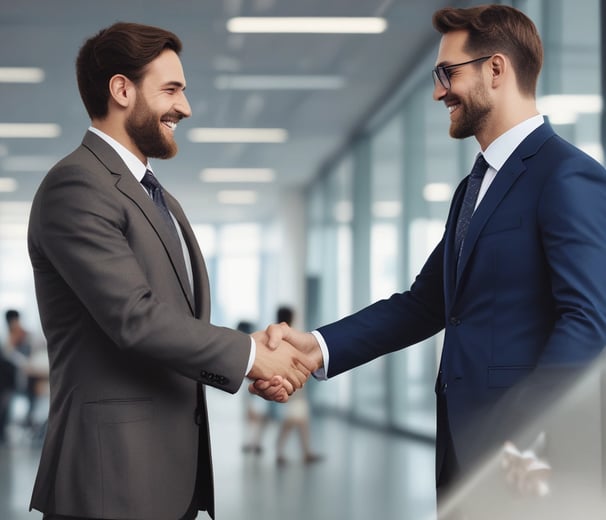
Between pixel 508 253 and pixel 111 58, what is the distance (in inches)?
42.3

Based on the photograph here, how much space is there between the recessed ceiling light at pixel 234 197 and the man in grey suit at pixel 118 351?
6.06 meters

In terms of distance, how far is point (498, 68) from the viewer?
2219 mm

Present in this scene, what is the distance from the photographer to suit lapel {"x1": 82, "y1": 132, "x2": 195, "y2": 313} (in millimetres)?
2104

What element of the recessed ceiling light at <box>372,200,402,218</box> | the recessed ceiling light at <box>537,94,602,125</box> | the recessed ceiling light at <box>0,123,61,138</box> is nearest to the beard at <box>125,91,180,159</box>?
the recessed ceiling light at <box>537,94,602,125</box>

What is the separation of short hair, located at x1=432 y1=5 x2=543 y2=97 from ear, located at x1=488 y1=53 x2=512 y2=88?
2cm

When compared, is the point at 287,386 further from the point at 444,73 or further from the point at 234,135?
the point at 234,135

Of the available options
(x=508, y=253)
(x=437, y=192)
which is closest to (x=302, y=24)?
(x=437, y=192)

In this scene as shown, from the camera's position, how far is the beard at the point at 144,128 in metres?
2.28

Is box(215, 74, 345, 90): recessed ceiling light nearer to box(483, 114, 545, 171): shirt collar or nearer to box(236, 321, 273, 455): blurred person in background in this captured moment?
box(236, 321, 273, 455): blurred person in background

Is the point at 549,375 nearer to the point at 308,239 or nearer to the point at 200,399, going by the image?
the point at 200,399

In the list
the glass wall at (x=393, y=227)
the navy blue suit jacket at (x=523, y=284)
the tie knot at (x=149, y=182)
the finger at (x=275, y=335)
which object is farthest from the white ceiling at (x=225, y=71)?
the navy blue suit jacket at (x=523, y=284)

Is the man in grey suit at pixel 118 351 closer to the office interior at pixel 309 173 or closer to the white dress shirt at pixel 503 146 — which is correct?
the white dress shirt at pixel 503 146

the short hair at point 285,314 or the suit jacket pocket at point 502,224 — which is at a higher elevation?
the suit jacket pocket at point 502,224

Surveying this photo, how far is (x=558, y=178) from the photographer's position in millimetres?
1995
